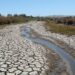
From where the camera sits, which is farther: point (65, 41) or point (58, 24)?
point (58, 24)

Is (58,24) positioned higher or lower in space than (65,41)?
lower

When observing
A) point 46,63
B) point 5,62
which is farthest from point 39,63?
point 5,62

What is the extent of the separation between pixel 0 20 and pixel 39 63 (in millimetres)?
60125

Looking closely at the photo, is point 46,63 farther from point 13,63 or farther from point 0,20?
point 0,20

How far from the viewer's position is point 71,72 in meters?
10.8

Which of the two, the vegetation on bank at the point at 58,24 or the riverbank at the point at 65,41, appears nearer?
the riverbank at the point at 65,41

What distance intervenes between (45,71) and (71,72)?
1.47m

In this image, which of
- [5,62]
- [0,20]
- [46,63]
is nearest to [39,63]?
[46,63]

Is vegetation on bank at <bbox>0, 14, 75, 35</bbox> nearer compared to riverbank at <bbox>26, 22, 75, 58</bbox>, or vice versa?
riverbank at <bbox>26, 22, 75, 58</bbox>

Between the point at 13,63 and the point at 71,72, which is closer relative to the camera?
the point at 71,72

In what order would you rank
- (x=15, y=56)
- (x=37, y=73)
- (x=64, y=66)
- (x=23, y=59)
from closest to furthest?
(x=37, y=73), (x=64, y=66), (x=23, y=59), (x=15, y=56)

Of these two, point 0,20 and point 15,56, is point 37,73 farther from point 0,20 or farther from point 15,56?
point 0,20

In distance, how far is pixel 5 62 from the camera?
12.5 metres

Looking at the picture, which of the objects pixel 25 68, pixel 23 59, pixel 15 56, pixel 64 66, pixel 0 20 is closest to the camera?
pixel 25 68
